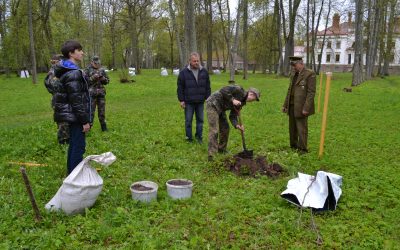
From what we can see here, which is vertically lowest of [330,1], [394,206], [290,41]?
[394,206]

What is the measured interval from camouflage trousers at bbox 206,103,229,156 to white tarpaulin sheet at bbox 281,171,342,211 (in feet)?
6.67

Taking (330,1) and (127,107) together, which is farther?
(330,1)

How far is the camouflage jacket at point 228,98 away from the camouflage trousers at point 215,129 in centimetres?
10

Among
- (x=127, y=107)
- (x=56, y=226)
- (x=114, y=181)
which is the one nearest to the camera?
(x=56, y=226)

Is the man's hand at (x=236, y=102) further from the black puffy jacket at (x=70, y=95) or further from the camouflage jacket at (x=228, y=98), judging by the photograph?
the black puffy jacket at (x=70, y=95)

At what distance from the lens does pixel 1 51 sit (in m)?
35.5

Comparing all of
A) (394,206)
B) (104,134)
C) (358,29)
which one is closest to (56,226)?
(394,206)

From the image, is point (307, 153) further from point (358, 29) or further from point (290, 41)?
point (290, 41)

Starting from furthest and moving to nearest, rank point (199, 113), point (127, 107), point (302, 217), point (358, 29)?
point (358, 29), point (127, 107), point (199, 113), point (302, 217)

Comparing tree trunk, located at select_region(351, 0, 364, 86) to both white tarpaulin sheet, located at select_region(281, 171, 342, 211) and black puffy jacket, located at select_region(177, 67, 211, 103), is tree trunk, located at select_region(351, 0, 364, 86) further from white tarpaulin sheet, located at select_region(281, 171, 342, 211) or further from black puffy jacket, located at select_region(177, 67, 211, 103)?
white tarpaulin sheet, located at select_region(281, 171, 342, 211)

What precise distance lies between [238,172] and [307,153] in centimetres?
214

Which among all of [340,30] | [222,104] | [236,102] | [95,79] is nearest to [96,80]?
[95,79]

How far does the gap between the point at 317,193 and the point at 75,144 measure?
328 cm

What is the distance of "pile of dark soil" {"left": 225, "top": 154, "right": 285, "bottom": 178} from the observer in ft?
20.3
